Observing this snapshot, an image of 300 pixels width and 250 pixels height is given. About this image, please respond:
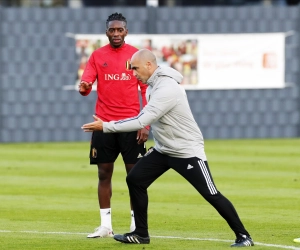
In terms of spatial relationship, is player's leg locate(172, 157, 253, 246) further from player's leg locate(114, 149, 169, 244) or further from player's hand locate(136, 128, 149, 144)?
player's hand locate(136, 128, 149, 144)

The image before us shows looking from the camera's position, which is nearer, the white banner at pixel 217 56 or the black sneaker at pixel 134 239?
the black sneaker at pixel 134 239

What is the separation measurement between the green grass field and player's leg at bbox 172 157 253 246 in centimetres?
25

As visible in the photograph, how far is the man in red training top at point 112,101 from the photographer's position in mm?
11094

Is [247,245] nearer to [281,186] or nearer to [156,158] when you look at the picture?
[156,158]

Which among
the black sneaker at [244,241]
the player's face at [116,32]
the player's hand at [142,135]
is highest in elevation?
the player's face at [116,32]

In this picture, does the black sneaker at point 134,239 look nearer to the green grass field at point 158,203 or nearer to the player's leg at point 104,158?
the green grass field at point 158,203

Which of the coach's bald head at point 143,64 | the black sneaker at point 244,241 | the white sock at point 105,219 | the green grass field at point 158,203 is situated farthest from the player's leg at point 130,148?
the black sneaker at point 244,241

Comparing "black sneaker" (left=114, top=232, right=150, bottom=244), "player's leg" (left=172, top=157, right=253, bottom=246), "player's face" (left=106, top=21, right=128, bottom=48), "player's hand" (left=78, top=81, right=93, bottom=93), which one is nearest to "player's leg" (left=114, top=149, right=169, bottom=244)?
"black sneaker" (left=114, top=232, right=150, bottom=244)

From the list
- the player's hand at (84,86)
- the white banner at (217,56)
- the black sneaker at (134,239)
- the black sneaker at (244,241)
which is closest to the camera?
the black sneaker at (244,241)

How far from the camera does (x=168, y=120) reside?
9945mm

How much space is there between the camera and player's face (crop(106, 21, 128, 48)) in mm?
11016

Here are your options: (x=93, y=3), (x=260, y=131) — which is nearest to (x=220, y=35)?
(x=260, y=131)

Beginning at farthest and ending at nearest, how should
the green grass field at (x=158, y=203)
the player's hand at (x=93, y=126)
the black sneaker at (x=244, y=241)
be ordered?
1. the green grass field at (x=158, y=203)
2. the black sneaker at (x=244, y=241)
3. the player's hand at (x=93, y=126)

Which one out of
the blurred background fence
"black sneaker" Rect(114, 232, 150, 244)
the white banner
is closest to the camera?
"black sneaker" Rect(114, 232, 150, 244)
